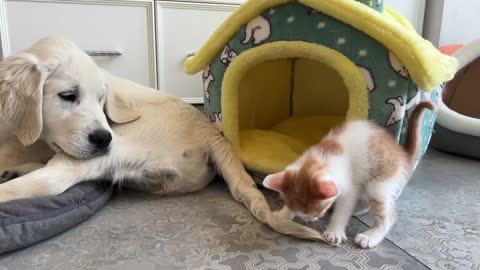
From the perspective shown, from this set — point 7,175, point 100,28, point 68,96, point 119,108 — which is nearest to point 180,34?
point 100,28

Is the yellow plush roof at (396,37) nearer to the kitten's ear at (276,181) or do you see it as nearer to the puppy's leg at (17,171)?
the kitten's ear at (276,181)

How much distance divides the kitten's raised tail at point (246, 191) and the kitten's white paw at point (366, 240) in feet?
0.27

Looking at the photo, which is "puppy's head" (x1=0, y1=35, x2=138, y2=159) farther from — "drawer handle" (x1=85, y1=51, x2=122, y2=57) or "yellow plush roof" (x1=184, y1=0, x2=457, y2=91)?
"drawer handle" (x1=85, y1=51, x2=122, y2=57)

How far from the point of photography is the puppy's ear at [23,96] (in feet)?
3.31

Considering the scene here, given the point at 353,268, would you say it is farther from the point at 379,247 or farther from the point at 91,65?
the point at 91,65

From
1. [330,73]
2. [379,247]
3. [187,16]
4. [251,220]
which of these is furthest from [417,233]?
[187,16]

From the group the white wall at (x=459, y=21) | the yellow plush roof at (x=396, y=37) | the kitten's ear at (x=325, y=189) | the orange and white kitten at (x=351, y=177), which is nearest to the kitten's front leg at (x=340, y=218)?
the orange and white kitten at (x=351, y=177)

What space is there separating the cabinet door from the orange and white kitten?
72.6 inches

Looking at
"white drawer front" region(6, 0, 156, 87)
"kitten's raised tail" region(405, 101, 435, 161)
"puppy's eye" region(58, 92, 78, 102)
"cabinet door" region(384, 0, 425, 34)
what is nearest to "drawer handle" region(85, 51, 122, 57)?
"white drawer front" region(6, 0, 156, 87)

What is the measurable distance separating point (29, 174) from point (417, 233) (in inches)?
37.5

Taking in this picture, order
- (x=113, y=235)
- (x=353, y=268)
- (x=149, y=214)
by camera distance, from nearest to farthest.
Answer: (x=353, y=268) < (x=113, y=235) < (x=149, y=214)

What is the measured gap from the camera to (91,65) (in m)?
1.15

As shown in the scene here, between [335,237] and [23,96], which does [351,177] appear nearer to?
[335,237]

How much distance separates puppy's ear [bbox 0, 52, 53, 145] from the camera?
3.31 feet
